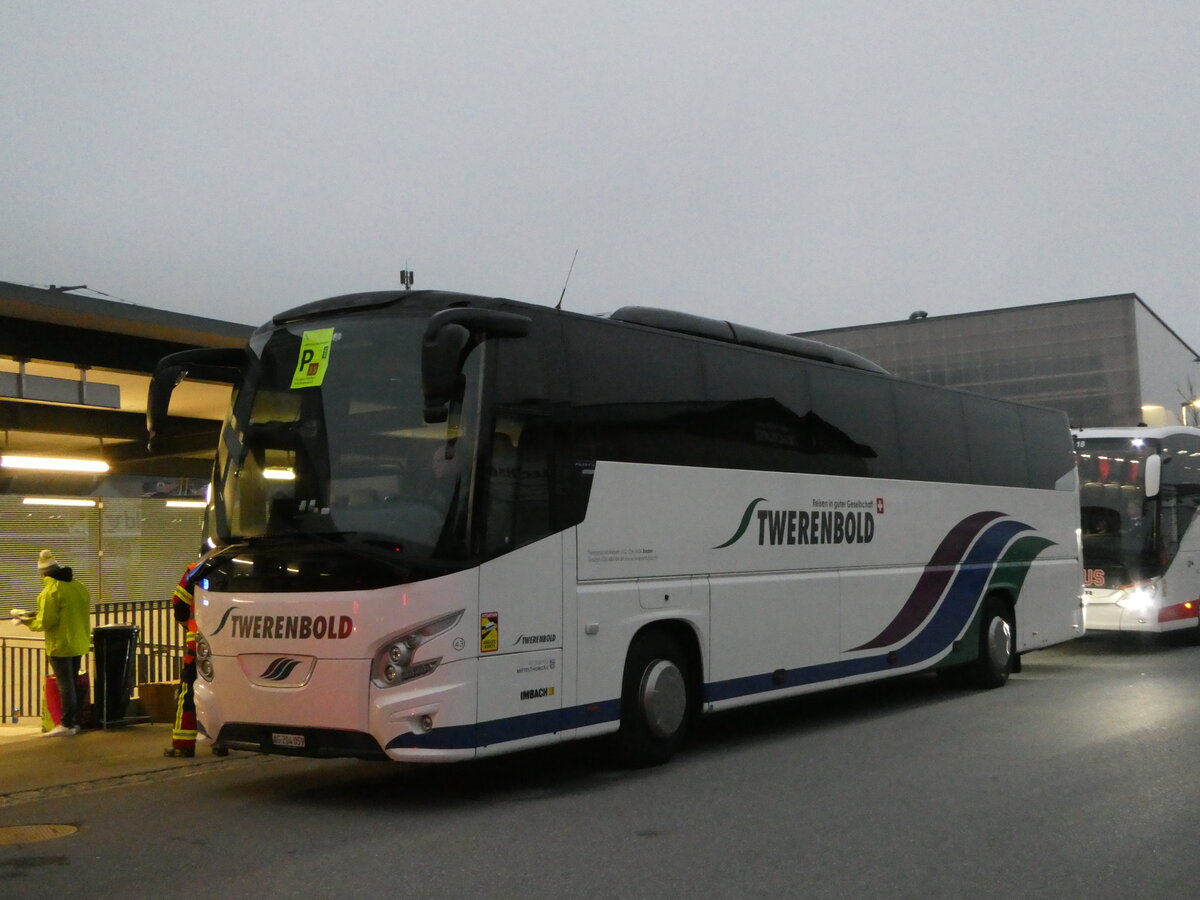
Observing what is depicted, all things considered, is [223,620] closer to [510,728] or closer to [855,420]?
[510,728]

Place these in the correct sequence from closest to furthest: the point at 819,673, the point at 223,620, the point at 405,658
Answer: the point at 405,658, the point at 223,620, the point at 819,673

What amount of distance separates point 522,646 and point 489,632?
354 millimetres

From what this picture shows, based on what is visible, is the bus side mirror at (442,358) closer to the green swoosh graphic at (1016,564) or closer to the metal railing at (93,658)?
the metal railing at (93,658)

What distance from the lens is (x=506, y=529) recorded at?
339 inches

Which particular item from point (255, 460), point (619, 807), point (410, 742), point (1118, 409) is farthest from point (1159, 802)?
point (1118, 409)

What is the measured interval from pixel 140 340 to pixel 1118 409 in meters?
48.7

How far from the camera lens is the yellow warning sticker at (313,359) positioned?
8891mm

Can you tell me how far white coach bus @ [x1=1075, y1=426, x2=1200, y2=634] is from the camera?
19.9m

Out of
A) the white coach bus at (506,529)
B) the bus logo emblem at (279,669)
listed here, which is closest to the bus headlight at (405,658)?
the white coach bus at (506,529)

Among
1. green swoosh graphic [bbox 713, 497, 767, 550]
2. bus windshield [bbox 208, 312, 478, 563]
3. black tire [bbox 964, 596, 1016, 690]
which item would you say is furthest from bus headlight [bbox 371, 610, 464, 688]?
black tire [bbox 964, 596, 1016, 690]

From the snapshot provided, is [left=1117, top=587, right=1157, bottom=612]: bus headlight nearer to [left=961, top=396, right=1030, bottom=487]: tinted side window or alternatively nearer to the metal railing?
[left=961, top=396, right=1030, bottom=487]: tinted side window

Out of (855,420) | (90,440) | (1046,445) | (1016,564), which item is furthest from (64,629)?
(1046,445)

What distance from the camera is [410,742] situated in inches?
320

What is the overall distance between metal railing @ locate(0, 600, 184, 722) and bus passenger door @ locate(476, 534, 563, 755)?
7.25 metres
